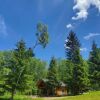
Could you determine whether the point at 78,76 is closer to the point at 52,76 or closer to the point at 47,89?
the point at 52,76

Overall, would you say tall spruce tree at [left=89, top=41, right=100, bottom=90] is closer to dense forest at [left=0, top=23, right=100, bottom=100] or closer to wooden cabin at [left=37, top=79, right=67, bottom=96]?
dense forest at [left=0, top=23, right=100, bottom=100]

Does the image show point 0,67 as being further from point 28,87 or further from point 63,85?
point 28,87

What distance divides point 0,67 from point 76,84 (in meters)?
38.6

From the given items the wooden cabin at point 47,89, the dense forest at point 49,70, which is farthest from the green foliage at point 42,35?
the wooden cabin at point 47,89

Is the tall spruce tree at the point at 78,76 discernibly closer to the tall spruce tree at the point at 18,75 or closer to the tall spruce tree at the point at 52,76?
the tall spruce tree at the point at 52,76

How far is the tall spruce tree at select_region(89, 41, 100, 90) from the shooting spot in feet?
248

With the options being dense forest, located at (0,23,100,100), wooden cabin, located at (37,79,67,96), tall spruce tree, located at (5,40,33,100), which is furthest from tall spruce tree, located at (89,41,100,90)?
tall spruce tree, located at (5,40,33,100)

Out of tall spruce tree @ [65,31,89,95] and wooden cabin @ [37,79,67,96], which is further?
wooden cabin @ [37,79,67,96]

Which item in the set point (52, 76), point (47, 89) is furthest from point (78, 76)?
point (47, 89)

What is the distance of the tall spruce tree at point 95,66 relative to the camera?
7560cm

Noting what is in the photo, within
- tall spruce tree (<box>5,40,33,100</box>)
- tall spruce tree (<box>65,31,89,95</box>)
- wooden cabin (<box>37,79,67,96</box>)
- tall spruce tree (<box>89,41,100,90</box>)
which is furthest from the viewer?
wooden cabin (<box>37,79,67,96</box>)

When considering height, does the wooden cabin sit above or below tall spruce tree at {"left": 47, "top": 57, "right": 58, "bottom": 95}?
below

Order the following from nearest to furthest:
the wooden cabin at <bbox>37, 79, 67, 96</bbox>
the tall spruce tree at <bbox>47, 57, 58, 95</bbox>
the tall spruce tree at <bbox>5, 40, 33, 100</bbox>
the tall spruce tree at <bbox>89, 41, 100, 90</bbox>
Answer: the tall spruce tree at <bbox>5, 40, 33, 100</bbox> < the tall spruce tree at <bbox>47, 57, 58, 95</bbox> < the tall spruce tree at <bbox>89, 41, 100, 90</bbox> < the wooden cabin at <bbox>37, 79, 67, 96</bbox>

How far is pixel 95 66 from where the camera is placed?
7644cm
